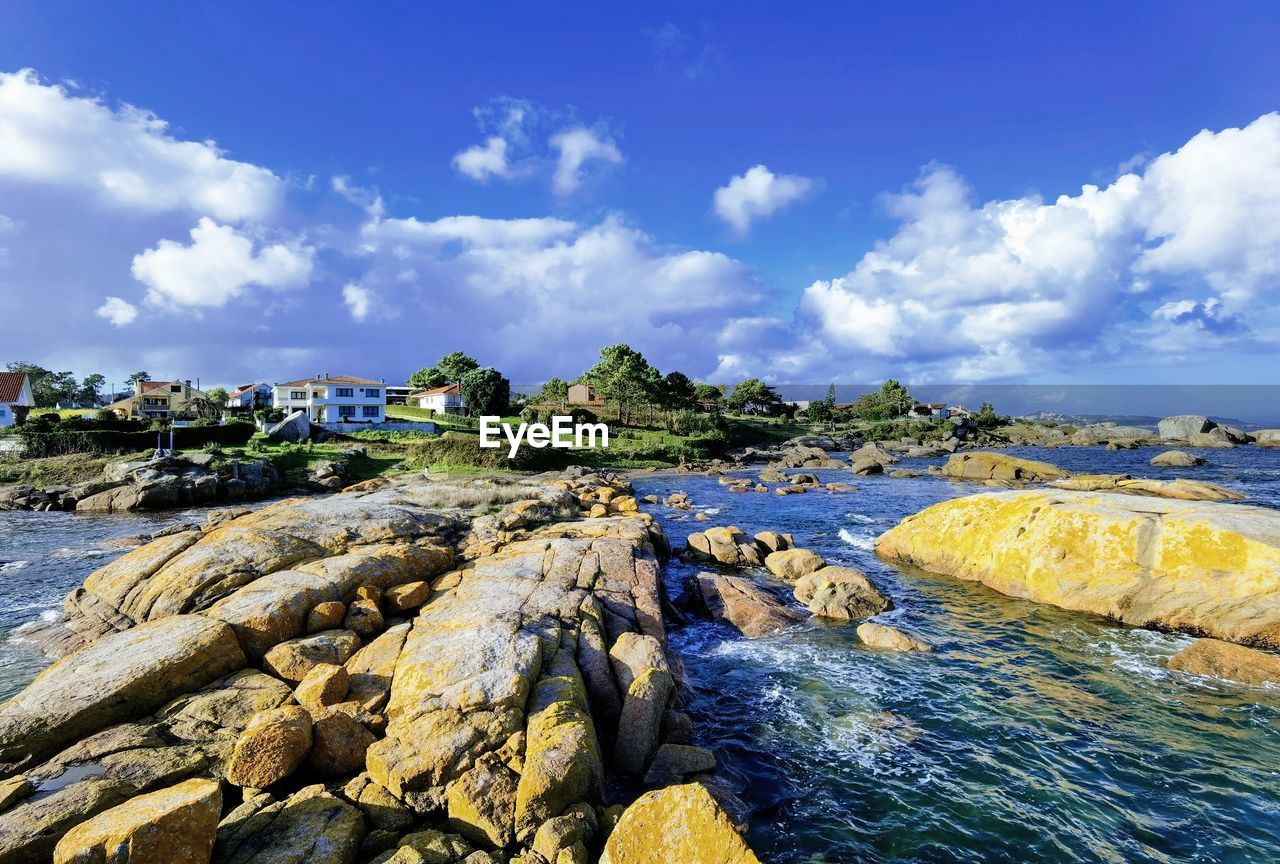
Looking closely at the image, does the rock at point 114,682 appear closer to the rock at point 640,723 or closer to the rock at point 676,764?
the rock at point 640,723

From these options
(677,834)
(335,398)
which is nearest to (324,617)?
(677,834)

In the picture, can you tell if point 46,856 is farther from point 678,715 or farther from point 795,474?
point 795,474

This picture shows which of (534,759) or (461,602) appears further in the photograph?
(461,602)

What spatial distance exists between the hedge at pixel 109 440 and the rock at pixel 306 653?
214 feet

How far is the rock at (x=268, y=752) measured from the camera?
28.8 feet

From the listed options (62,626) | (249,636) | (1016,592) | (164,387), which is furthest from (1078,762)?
(164,387)

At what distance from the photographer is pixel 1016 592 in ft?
68.6

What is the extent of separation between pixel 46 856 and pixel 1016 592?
25.5m

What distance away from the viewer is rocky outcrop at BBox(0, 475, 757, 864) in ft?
26.3

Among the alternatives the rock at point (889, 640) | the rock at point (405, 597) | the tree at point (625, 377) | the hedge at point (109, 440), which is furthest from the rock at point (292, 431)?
the rock at point (889, 640)

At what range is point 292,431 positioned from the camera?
75000 millimetres

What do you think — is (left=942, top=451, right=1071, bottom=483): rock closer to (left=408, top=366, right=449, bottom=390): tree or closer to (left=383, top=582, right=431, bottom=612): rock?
(left=383, top=582, right=431, bottom=612): rock

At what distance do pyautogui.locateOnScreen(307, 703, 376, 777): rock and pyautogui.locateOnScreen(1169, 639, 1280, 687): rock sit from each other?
64.2 feet

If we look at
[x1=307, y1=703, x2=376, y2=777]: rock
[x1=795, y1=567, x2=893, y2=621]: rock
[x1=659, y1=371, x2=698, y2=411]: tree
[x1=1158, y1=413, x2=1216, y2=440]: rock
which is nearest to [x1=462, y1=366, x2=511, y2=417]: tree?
[x1=659, y1=371, x2=698, y2=411]: tree
